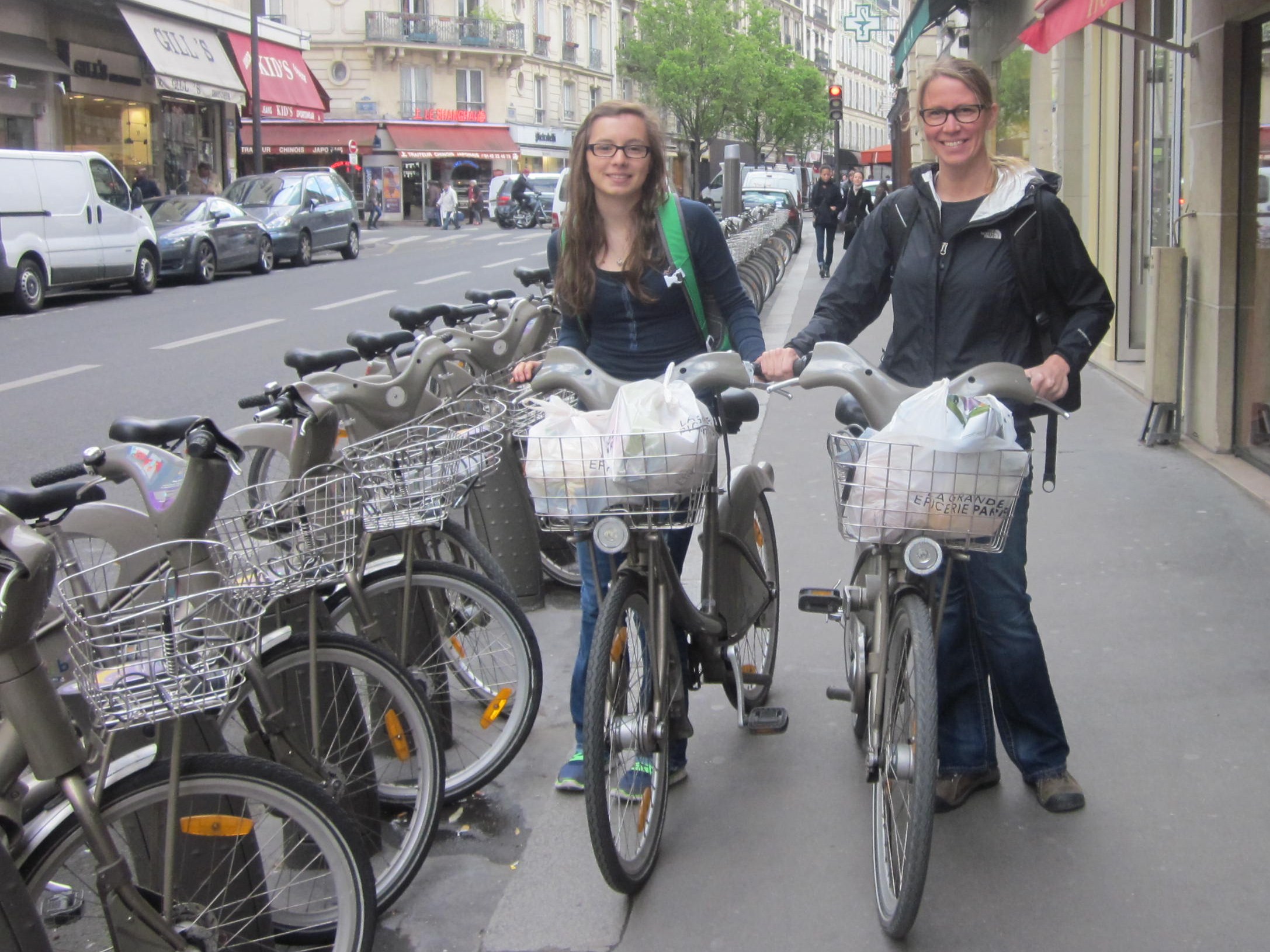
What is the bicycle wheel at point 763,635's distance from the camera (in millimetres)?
4301

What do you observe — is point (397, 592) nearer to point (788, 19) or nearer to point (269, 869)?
point (269, 869)

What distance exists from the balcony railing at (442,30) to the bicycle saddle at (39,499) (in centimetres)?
5936

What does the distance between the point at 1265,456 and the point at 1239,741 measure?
360 centimetres

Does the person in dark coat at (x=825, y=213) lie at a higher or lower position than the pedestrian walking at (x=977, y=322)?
higher

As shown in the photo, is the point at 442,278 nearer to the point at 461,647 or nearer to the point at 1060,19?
the point at 1060,19

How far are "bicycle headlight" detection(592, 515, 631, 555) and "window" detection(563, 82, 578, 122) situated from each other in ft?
224

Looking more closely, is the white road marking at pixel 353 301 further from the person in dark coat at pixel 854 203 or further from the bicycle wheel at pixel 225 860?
the bicycle wheel at pixel 225 860

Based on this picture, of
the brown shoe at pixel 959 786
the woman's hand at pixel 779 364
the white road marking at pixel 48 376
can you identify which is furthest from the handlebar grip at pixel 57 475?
the white road marking at pixel 48 376

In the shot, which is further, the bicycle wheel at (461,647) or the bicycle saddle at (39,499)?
the bicycle wheel at (461,647)

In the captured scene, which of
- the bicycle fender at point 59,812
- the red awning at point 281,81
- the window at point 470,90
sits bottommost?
the bicycle fender at point 59,812

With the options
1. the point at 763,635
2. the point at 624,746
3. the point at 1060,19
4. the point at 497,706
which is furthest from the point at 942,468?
the point at 1060,19

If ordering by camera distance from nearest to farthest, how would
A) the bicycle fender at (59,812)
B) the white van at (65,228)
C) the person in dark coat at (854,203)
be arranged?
the bicycle fender at (59,812), the white van at (65,228), the person in dark coat at (854,203)

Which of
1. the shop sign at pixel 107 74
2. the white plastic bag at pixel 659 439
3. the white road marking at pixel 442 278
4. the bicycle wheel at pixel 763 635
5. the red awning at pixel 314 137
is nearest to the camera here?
the white plastic bag at pixel 659 439

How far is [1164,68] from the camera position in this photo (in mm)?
10289
